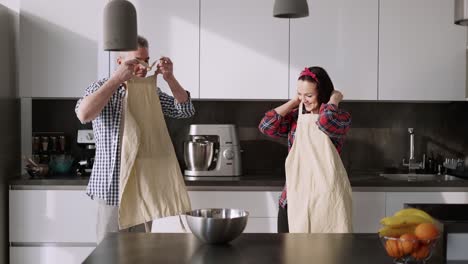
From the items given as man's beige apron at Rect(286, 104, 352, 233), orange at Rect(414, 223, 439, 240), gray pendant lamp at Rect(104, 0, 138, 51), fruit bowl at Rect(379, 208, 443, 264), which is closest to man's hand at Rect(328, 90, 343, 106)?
man's beige apron at Rect(286, 104, 352, 233)

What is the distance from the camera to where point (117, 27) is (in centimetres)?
193

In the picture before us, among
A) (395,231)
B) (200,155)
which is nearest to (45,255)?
(200,155)

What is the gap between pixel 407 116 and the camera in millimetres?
4391

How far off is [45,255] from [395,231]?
7.87ft

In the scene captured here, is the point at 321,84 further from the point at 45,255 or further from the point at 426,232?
the point at 45,255

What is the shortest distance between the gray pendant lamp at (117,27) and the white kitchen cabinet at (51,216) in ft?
6.48

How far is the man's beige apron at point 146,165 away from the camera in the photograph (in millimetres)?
3035

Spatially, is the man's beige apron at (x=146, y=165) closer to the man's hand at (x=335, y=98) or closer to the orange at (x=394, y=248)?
the man's hand at (x=335, y=98)

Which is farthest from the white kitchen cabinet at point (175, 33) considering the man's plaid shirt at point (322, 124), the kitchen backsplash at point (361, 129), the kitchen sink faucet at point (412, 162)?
the kitchen sink faucet at point (412, 162)

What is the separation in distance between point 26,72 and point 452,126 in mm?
2669

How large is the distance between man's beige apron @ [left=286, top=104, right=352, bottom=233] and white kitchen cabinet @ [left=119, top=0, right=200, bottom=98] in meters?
1.00

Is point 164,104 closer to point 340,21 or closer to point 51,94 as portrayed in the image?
point 51,94

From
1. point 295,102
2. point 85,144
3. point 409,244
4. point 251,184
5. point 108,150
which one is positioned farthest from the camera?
point 85,144

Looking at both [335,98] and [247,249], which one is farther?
[335,98]
